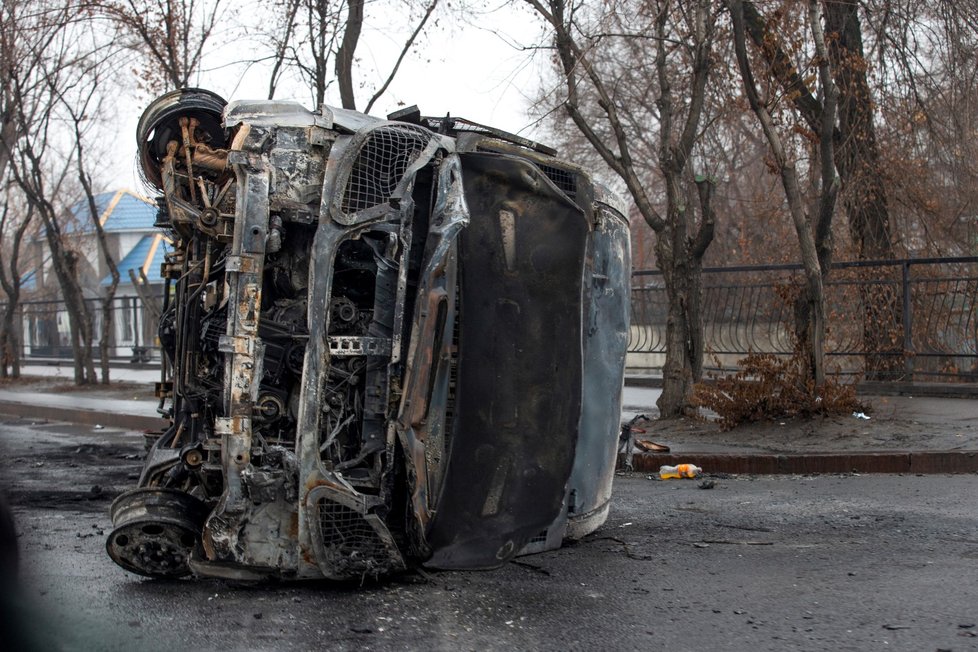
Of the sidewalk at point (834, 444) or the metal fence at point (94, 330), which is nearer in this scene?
the sidewalk at point (834, 444)

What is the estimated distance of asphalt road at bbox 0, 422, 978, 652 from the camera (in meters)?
3.71

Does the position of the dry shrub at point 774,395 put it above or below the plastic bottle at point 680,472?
above

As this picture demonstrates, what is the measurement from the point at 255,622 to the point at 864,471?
5.58 metres

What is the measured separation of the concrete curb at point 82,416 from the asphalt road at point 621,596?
19.9ft

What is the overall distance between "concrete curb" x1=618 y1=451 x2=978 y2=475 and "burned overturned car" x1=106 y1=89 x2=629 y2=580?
3491 millimetres

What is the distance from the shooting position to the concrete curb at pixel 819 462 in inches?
306

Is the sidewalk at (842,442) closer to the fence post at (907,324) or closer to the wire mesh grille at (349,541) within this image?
the fence post at (907,324)

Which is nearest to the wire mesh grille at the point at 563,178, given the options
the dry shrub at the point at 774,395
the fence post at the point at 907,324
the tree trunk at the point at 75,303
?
the dry shrub at the point at 774,395

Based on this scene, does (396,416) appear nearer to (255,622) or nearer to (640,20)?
(255,622)

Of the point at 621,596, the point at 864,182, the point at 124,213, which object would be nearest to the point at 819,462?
the point at 621,596

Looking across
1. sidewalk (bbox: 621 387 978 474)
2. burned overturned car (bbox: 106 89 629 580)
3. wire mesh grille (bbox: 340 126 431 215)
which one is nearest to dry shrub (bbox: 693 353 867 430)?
sidewalk (bbox: 621 387 978 474)

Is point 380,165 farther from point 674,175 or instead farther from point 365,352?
point 674,175

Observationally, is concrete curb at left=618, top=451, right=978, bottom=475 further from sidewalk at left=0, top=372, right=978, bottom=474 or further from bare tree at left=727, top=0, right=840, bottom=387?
bare tree at left=727, top=0, right=840, bottom=387

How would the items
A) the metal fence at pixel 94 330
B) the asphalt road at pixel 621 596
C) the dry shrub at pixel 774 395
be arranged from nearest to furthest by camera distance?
the asphalt road at pixel 621 596 < the dry shrub at pixel 774 395 < the metal fence at pixel 94 330
